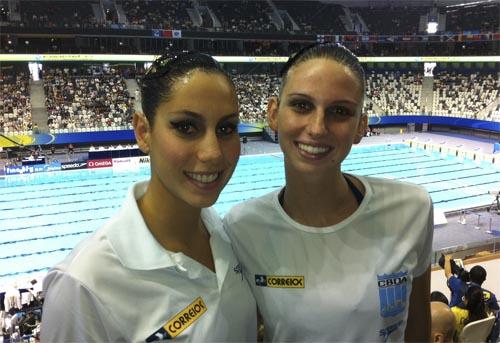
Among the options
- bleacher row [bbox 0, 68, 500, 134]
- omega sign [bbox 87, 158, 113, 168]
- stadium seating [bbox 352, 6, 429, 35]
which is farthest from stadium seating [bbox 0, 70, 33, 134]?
stadium seating [bbox 352, 6, 429, 35]

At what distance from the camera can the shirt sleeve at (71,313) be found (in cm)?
105

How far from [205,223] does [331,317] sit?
53 cm

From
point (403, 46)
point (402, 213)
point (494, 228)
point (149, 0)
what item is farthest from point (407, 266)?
point (403, 46)

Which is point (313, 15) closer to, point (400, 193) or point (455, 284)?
point (455, 284)

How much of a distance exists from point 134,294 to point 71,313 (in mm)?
156

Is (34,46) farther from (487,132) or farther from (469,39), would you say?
(469,39)

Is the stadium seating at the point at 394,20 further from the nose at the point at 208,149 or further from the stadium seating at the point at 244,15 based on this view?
the nose at the point at 208,149

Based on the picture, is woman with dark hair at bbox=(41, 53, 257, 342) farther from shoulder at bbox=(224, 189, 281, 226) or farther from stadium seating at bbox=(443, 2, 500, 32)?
stadium seating at bbox=(443, 2, 500, 32)

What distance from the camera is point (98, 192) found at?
12.1m

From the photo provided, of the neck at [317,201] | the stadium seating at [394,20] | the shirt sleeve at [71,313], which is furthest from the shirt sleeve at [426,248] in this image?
the stadium seating at [394,20]

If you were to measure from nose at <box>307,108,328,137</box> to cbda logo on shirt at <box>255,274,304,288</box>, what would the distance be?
491mm

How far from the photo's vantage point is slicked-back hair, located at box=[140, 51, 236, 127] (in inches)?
46.5

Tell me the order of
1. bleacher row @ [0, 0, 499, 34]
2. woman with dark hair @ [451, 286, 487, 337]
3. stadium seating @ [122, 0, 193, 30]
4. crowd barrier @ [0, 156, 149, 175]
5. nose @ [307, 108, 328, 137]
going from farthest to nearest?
stadium seating @ [122, 0, 193, 30] < bleacher row @ [0, 0, 499, 34] < crowd barrier @ [0, 156, 149, 175] < woman with dark hair @ [451, 286, 487, 337] < nose @ [307, 108, 328, 137]

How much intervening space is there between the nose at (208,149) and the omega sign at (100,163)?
14.7m
